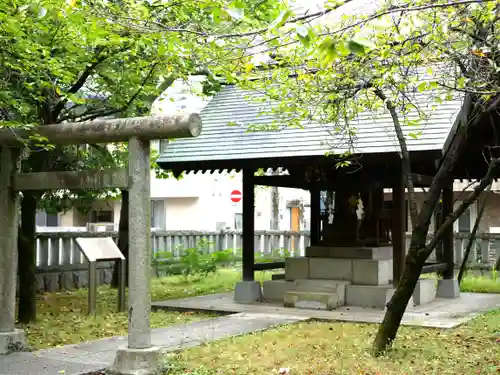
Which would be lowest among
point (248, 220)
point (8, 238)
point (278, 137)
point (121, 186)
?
point (8, 238)

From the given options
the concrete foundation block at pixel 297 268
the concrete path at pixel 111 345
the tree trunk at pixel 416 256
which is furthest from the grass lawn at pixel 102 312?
the tree trunk at pixel 416 256

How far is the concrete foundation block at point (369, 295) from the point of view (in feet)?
41.1

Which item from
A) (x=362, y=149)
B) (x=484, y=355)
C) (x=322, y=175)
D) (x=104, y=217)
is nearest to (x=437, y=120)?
(x=362, y=149)

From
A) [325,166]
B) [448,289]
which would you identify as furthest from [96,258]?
[448,289]

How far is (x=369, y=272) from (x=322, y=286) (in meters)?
0.98

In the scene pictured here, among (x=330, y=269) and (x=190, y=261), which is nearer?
(x=330, y=269)

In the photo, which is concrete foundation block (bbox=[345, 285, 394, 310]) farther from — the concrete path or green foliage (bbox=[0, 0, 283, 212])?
green foliage (bbox=[0, 0, 283, 212])

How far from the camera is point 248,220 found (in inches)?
547

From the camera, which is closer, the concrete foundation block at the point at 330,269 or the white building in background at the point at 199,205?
the concrete foundation block at the point at 330,269

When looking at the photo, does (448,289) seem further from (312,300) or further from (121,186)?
(121,186)

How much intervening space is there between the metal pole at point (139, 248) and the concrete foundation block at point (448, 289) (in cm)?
871

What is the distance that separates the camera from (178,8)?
35.2ft

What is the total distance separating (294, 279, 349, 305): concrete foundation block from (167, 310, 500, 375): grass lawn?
8.20 ft

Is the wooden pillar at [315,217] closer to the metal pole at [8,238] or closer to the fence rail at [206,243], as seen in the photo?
the fence rail at [206,243]
